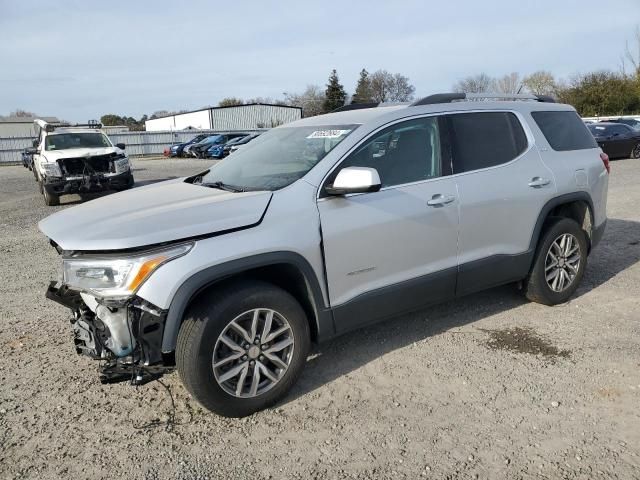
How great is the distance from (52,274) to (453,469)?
17.0 ft

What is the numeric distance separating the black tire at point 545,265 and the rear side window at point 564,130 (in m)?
0.70

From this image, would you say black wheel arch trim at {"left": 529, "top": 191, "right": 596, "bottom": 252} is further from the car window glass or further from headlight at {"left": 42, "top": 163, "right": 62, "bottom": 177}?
headlight at {"left": 42, "top": 163, "right": 62, "bottom": 177}

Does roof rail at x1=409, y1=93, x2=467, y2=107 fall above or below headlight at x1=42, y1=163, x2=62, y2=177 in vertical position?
above

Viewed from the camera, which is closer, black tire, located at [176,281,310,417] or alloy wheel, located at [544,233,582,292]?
black tire, located at [176,281,310,417]

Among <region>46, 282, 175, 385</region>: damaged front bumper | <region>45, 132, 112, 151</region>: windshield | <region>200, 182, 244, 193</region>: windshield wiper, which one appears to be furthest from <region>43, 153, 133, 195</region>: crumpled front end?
<region>46, 282, 175, 385</region>: damaged front bumper

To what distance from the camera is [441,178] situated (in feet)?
12.7

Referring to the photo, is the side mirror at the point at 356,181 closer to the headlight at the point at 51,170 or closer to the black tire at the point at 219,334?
the black tire at the point at 219,334

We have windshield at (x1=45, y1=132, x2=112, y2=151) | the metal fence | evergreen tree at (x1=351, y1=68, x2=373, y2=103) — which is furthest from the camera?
evergreen tree at (x1=351, y1=68, x2=373, y2=103)

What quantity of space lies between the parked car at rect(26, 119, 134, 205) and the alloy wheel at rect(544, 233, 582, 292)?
10719mm

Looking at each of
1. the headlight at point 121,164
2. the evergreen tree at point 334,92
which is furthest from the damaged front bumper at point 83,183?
the evergreen tree at point 334,92

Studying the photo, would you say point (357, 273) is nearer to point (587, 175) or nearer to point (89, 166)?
point (587, 175)

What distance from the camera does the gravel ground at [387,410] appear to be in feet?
8.93

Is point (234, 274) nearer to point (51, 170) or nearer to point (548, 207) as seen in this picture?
point (548, 207)

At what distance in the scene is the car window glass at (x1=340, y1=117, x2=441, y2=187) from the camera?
3.61m
